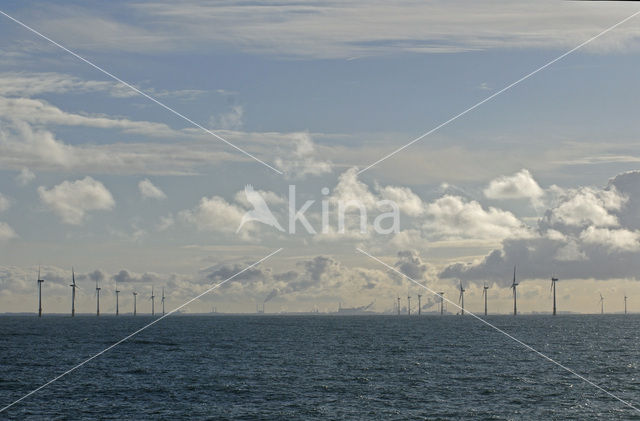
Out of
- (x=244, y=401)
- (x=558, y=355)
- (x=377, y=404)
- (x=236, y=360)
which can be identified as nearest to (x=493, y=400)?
(x=377, y=404)

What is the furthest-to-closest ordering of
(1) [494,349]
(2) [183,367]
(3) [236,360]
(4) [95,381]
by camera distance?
1. (1) [494,349]
2. (3) [236,360]
3. (2) [183,367]
4. (4) [95,381]

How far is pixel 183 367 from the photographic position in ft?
425

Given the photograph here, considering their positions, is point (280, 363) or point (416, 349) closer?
point (280, 363)

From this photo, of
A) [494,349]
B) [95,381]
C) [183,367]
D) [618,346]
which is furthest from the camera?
[618,346]

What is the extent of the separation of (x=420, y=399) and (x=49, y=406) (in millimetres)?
45178

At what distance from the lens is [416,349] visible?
17188 cm

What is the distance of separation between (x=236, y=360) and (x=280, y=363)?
11.3m

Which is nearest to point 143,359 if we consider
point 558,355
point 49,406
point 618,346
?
point 49,406

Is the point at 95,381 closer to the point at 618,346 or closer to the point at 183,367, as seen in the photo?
the point at 183,367

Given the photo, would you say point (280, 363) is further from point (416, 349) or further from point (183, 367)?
point (416, 349)

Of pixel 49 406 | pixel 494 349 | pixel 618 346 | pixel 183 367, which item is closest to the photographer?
pixel 49 406

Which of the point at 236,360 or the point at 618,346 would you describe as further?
the point at 618,346

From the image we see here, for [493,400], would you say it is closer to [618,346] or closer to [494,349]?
[494,349]

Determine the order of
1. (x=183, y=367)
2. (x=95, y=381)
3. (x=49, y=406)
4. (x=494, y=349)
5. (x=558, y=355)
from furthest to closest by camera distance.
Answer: (x=494, y=349) < (x=558, y=355) < (x=183, y=367) < (x=95, y=381) < (x=49, y=406)
